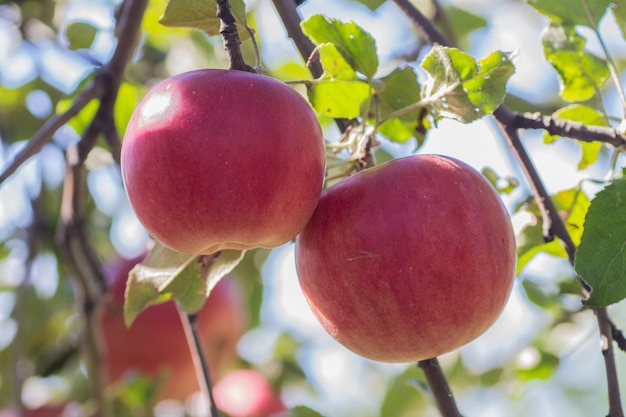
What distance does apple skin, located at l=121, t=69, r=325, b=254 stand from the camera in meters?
0.65

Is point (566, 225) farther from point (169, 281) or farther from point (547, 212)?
point (169, 281)

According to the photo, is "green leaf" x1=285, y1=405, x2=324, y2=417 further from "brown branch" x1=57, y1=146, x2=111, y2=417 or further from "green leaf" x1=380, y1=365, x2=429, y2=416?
"green leaf" x1=380, y1=365, x2=429, y2=416

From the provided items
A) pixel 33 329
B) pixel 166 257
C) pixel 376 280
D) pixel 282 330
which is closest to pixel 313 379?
pixel 282 330

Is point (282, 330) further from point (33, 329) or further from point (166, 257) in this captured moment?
point (166, 257)

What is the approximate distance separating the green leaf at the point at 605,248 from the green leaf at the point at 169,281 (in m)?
0.38

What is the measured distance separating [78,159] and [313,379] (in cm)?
108

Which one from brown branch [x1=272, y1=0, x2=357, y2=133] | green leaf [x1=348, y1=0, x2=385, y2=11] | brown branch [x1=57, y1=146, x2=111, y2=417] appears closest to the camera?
brown branch [x1=272, y1=0, x2=357, y2=133]

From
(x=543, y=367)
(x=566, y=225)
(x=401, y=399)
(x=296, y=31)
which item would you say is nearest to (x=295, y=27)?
(x=296, y=31)

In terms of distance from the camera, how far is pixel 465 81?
2.53 feet

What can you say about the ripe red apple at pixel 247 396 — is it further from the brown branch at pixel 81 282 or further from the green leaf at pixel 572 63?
the green leaf at pixel 572 63

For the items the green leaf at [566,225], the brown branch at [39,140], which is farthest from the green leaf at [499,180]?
the brown branch at [39,140]

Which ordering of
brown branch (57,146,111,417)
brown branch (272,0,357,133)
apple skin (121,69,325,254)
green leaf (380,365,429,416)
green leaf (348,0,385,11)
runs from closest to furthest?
apple skin (121,69,325,254) < brown branch (272,0,357,133) < green leaf (348,0,385,11) < brown branch (57,146,111,417) < green leaf (380,365,429,416)

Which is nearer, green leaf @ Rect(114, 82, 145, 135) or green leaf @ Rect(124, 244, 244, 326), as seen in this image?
green leaf @ Rect(124, 244, 244, 326)

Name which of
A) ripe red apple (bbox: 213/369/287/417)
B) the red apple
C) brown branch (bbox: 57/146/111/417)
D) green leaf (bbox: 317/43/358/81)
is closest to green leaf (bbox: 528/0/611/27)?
green leaf (bbox: 317/43/358/81)
